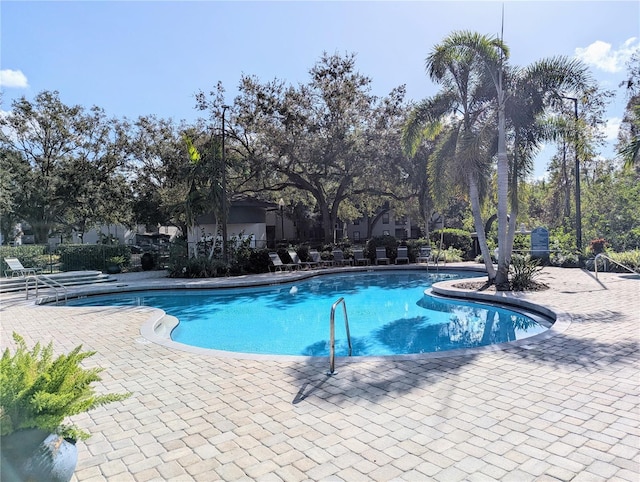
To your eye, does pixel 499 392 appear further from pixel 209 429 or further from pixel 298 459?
pixel 209 429

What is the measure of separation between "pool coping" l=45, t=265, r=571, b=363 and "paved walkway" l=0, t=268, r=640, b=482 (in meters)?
0.17

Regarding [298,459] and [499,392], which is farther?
[499,392]

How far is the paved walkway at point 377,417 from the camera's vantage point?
2.94m

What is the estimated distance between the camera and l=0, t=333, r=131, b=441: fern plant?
2398 millimetres

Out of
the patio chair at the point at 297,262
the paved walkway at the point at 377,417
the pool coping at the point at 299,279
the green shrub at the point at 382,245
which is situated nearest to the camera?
the paved walkway at the point at 377,417

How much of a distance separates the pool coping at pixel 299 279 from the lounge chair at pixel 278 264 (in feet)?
3.76

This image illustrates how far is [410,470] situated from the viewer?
2.88 m

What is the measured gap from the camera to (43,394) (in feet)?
8.04

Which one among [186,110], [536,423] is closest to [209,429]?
[536,423]

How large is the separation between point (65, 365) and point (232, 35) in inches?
420

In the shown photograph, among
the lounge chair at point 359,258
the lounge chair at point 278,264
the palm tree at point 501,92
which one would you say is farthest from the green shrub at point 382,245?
the palm tree at point 501,92

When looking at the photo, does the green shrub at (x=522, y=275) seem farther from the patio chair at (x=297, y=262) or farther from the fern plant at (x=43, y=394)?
the fern plant at (x=43, y=394)

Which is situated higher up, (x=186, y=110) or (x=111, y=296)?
(x=186, y=110)

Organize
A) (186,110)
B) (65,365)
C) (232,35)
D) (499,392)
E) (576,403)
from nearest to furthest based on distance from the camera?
1. (65,365)
2. (576,403)
3. (499,392)
4. (232,35)
5. (186,110)
